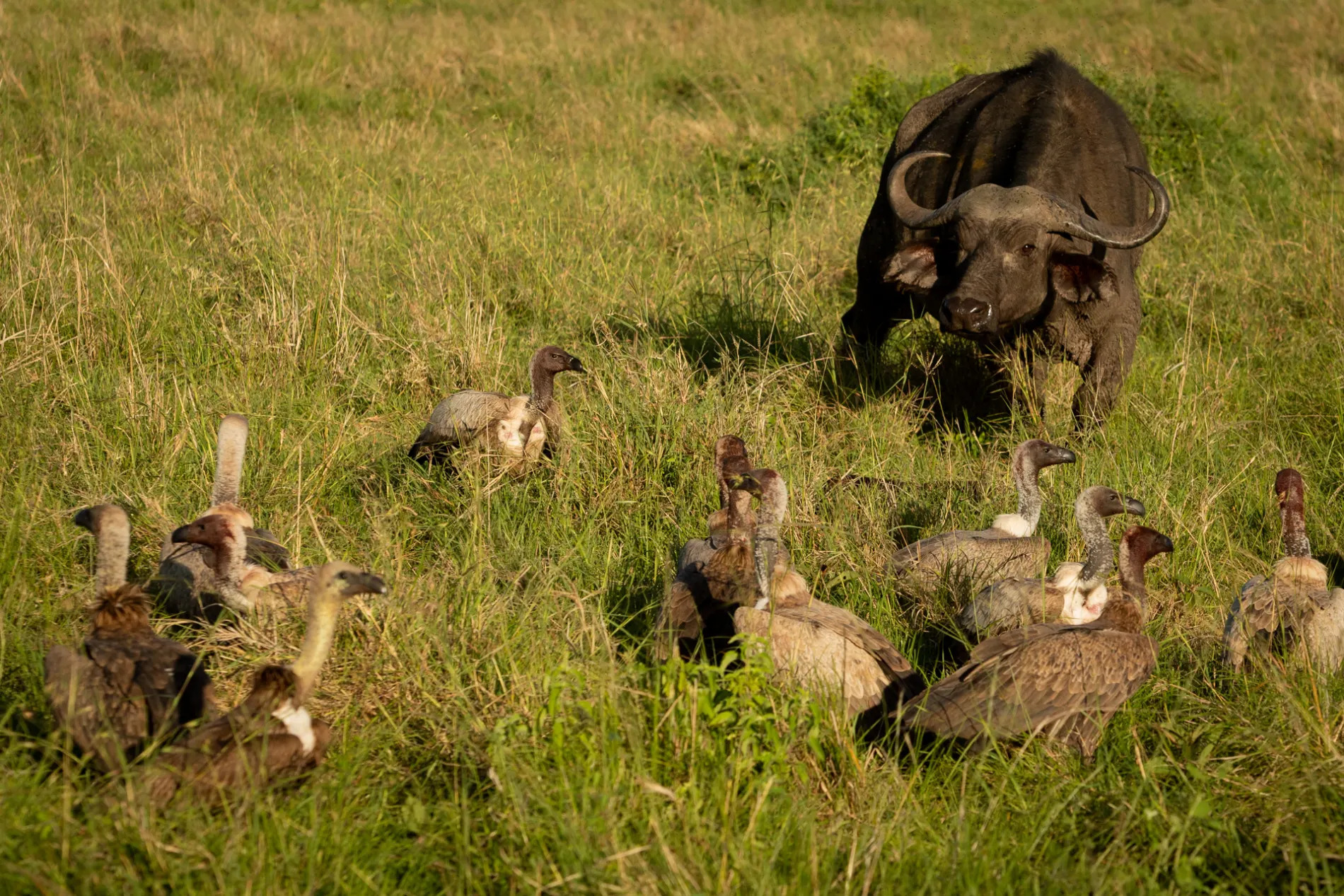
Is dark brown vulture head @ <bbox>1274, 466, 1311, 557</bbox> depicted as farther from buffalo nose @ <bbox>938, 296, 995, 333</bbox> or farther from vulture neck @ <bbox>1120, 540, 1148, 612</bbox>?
buffalo nose @ <bbox>938, 296, 995, 333</bbox>

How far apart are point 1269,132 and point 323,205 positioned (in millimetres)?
8435

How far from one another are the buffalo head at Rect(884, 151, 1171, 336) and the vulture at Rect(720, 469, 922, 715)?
198 centimetres

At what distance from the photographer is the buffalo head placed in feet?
20.3

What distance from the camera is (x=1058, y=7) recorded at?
18906 mm

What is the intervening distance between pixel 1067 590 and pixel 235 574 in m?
2.96

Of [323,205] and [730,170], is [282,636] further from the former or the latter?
[730,170]

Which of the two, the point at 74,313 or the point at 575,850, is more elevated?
the point at 575,850

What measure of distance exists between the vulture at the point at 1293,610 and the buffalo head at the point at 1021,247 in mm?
1605

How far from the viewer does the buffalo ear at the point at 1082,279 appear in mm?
6262

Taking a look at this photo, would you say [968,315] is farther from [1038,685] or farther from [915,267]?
[1038,685]

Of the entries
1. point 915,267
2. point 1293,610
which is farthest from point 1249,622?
point 915,267

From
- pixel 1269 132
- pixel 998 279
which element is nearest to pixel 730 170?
pixel 998 279

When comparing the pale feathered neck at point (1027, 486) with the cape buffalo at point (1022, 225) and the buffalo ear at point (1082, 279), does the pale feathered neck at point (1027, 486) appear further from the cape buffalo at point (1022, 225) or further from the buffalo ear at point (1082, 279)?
the buffalo ear at point (1082, 279)

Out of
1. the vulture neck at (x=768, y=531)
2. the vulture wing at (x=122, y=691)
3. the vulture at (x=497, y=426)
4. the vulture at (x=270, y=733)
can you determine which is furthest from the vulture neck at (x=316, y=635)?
the vulture at (x=497, y=426)
